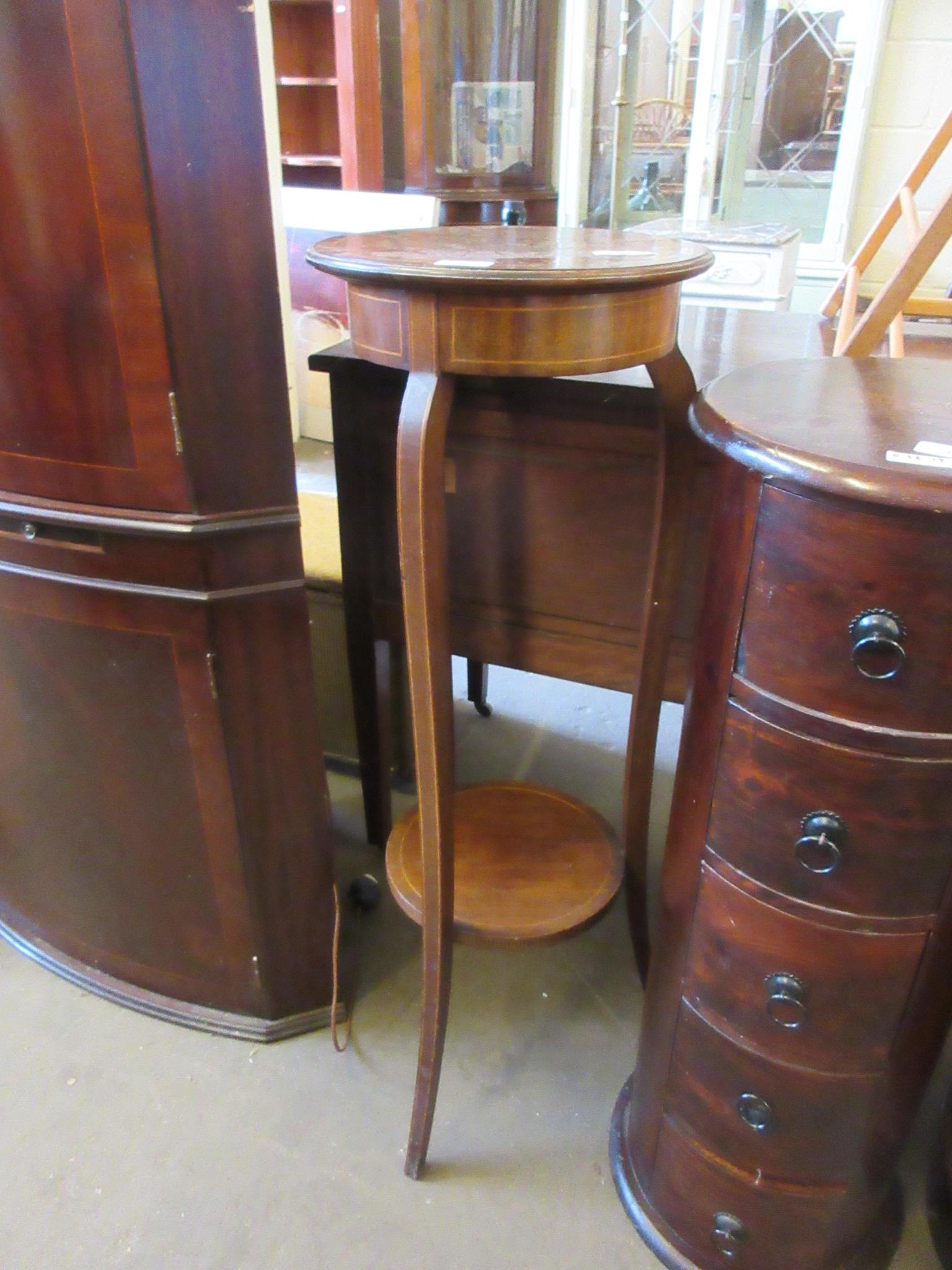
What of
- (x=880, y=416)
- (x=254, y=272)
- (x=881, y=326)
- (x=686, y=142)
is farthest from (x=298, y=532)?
(x=686, y=142)

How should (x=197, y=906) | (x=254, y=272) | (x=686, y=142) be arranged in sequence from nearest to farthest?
1. (x=254, y=272)
2. (x=197, y=906)
3. (x=686, y=142)

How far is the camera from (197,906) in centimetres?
123

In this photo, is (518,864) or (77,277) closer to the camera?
(77,277)

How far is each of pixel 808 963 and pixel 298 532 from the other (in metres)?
0.70

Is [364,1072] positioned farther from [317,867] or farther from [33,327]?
[33,327]

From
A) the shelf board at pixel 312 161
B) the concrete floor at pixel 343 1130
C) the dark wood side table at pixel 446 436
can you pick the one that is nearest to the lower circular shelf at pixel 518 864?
the dark wood side table at pixel 446 436

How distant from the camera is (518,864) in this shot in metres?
1.26

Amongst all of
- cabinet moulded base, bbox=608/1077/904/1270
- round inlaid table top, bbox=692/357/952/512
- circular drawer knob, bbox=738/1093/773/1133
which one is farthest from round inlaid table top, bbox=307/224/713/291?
cabinet moulded base, bbox=608/1077/904/1270

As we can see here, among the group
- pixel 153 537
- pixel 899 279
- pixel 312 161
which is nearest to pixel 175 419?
pixel 153 537

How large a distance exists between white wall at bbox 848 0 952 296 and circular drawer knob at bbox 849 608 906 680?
2254 millimetres

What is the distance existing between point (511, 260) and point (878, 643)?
1.48ft

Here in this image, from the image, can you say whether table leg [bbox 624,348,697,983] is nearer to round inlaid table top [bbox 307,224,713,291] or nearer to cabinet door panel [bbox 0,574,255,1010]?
round inlaid table top [bbox 307,224,713,291]

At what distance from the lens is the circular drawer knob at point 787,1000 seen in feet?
2.68

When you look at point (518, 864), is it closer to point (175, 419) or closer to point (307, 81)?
point (175, 419)
